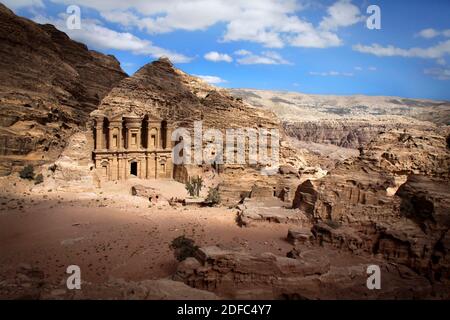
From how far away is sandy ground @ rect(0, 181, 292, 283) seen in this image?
47.8 ft

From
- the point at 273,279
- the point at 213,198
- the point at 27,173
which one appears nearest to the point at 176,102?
the point at 213,198

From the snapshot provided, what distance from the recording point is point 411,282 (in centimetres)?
1275

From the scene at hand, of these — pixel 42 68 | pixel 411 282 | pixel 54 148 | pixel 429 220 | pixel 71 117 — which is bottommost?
pixel 411 282

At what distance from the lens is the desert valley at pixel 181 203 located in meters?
11.9

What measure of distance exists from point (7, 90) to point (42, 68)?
22.0 feet

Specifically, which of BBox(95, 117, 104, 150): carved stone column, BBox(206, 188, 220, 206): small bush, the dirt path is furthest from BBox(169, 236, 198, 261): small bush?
BBox(95, 117, 104, 150): carved stone column

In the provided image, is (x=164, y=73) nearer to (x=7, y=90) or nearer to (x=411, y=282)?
(x=7, y=90)

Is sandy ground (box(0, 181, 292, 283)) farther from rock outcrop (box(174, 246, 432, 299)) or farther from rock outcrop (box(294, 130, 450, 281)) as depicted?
rock outcrop (box(294, 130, 450, 281))

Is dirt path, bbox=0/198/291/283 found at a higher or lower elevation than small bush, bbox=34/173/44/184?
lower

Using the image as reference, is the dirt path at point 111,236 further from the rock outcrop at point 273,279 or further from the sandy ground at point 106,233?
the rock outcrop at point 273,279

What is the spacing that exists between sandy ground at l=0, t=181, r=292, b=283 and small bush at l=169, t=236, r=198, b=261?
1.29 feet

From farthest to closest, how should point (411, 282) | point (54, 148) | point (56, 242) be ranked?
point (54, 148), point (56, 242), point (411, 282)
